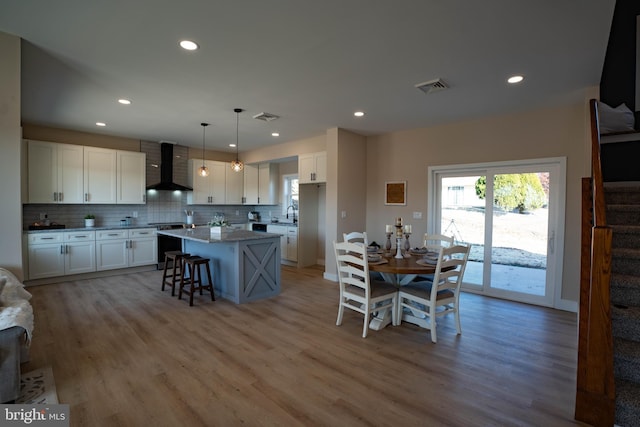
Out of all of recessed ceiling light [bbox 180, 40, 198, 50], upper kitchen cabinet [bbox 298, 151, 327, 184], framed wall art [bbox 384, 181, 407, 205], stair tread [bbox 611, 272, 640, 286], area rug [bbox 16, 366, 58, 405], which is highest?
recessed ceiling light [bbox 180, 40, 198, 50]

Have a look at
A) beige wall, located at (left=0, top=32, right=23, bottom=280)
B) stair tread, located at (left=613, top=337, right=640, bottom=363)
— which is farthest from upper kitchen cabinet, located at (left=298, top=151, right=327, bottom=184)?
stair tread, located at (left=613, top=337, right=640, bottom=363)

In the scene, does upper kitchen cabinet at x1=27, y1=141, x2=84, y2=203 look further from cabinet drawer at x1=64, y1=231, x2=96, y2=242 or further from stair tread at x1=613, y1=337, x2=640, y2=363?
stair tread at x1=613, y1=337, x2=640, y2=363

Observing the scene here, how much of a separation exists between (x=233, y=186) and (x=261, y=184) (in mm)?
711

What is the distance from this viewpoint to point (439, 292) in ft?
11.0

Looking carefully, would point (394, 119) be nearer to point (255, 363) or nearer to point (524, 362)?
point (524, 362)

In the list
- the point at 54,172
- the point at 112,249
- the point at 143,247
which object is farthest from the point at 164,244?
the point at 54,172

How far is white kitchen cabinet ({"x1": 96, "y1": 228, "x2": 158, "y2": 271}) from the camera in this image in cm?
555

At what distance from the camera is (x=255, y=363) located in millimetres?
2693

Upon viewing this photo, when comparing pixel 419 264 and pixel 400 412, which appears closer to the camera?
pixel 400 412

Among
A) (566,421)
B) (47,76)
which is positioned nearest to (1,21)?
(47,76)

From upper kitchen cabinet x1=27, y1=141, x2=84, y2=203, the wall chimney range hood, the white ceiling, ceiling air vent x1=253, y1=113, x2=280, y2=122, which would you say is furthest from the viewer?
the wall chimney range hood

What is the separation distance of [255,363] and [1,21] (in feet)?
11.1

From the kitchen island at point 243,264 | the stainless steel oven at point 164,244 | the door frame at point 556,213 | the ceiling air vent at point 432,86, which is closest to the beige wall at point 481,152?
the door frame at point 556,213

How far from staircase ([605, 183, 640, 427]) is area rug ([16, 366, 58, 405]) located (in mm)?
3823
